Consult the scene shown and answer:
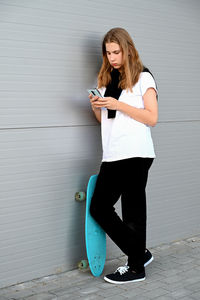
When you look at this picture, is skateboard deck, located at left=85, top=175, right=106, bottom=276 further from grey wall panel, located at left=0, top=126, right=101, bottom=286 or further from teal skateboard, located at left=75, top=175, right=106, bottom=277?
grey wall panel, located at left=0, top=126, right=101, bottom=286

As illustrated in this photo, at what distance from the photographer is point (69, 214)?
3.82 m

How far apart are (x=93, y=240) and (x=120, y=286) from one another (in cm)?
Result: 39

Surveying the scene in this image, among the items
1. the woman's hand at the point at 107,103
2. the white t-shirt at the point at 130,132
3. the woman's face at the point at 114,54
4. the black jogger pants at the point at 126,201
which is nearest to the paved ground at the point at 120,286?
the black jogger pants at the point at 126,201

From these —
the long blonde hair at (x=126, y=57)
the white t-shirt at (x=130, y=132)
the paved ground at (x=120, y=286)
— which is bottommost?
the paved ground at (x=120, y=286)

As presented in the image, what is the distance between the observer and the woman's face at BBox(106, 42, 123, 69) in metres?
3.56

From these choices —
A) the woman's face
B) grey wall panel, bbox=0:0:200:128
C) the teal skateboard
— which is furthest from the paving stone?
the woman's face

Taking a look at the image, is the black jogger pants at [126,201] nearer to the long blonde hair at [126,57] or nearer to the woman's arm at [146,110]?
the woman's arm at [146,110]

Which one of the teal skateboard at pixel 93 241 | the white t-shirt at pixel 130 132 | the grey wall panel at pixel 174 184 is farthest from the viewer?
the grey wall panel at pixel 174 184

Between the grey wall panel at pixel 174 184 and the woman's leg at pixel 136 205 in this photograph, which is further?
the grey wall panel at pixel 174 184

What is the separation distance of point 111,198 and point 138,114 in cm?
65

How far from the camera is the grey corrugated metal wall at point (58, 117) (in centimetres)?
343

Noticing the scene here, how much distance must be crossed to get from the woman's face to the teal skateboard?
2.81 ft

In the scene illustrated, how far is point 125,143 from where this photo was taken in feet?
11.7

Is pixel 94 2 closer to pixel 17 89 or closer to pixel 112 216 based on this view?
pixel 17 89
